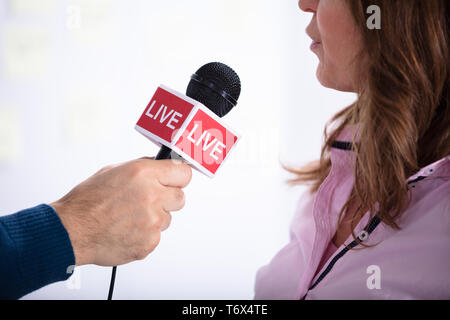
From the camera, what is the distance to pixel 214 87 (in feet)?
2.14

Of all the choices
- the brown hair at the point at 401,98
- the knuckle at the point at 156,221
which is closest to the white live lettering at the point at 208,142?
the knuckle at the point at 156,221

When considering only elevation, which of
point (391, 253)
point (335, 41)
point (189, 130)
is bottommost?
point (391, 253)

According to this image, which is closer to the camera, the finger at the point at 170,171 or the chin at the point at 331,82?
the finger at the point at 170,171

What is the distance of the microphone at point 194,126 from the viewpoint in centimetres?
59

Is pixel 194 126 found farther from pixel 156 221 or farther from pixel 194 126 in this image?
pixel 156 221

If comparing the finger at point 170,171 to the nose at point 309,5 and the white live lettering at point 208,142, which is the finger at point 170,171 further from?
the nose at point 309,5

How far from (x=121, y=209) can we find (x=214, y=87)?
234 millimetres

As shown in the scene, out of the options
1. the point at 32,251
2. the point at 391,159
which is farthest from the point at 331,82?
the point at 32,251

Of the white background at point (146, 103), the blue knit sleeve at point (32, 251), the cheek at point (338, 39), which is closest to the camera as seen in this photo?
the blue knit sleeve at point (32, 251)

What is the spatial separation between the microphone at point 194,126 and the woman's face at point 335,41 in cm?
28

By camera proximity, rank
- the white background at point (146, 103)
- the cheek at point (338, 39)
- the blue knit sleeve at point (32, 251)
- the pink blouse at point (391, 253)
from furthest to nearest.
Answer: the white background at point (146, 103)
the cheek at point (338, 39)
the pink blouse at point (391, 253)
the blue knit sleeve at point (32, 251)

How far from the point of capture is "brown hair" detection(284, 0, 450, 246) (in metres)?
0.73

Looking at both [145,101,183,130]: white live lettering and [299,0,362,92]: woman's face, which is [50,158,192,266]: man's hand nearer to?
[145,101,183,130]: white live lettering
